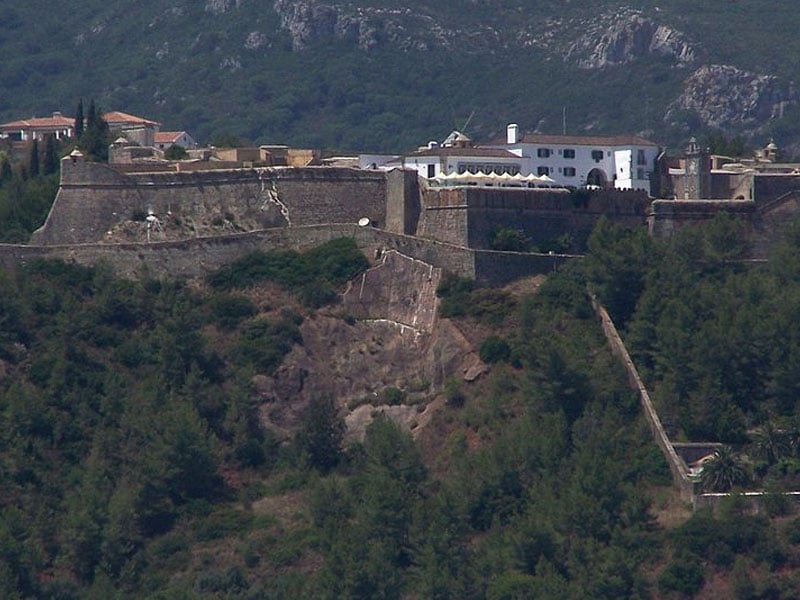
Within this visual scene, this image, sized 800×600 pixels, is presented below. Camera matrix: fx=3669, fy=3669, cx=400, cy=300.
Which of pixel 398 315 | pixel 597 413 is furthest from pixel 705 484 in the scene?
pixel 398 315

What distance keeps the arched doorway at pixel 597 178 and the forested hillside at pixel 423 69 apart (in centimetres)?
3921

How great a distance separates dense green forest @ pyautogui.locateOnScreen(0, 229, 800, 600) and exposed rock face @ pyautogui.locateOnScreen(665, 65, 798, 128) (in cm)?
4840

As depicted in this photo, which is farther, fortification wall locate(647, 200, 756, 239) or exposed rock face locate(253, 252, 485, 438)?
fortification wall locate(647, 200, 756, 239)

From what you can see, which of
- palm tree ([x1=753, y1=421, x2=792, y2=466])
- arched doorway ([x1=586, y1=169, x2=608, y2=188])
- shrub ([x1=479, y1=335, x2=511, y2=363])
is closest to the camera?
palm tree ([x1=753, y1=421, x2=792, y2=466])

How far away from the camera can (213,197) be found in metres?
102

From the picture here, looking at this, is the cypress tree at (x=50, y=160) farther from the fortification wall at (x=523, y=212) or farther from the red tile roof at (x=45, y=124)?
the fortification wall at (x=523, y=212)

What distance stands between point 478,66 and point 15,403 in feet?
214

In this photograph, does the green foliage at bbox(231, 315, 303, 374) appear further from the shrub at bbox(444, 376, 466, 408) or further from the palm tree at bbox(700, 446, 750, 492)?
the palm tree at bbox(700, 446, 750, 492)

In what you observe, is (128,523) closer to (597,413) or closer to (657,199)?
(597,413)

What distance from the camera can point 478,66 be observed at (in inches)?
6147

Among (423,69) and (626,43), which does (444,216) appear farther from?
(423,69)

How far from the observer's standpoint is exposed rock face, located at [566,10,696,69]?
150375 mm

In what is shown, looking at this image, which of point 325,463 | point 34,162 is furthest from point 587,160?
point 34,162

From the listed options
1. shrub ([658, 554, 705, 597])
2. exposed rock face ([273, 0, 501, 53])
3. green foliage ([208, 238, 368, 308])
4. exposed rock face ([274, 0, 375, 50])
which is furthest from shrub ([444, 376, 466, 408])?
exposed rock face ([274, 0, 375, 50])
